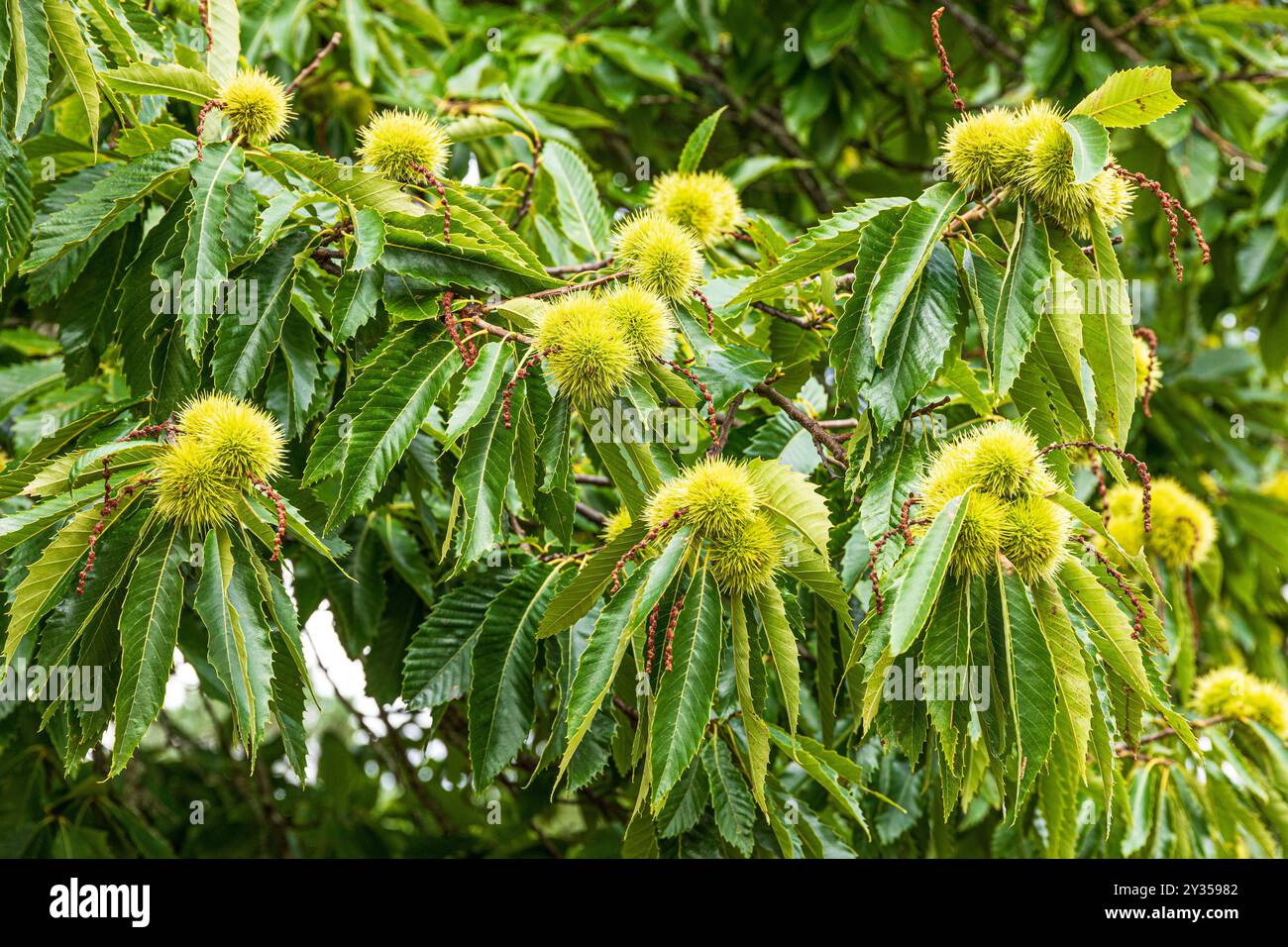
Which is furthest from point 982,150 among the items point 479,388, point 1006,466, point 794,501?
point 479,388

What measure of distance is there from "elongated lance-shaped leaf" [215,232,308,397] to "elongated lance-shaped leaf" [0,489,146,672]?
13.4 inches

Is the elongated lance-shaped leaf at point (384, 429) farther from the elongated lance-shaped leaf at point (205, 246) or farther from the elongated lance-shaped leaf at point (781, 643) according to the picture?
the elongated lance-shaped leaf at point (781, 643)

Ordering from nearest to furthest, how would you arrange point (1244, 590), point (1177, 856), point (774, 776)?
1. point (774, 776)
2. point (1177, 856)
3. point (1244, 590)

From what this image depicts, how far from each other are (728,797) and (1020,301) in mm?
1025

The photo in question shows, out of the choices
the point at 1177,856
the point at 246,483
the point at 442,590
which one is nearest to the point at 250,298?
the point at 246,483

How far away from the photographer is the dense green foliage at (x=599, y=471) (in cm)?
171

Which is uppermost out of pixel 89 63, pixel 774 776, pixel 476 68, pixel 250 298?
pixel 476 68

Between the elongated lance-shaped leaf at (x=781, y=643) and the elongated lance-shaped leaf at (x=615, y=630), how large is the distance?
150 mm

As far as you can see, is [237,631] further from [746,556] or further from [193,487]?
[746,556]

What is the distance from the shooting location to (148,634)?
1683 mm

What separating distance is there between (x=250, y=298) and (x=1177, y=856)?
2.30m

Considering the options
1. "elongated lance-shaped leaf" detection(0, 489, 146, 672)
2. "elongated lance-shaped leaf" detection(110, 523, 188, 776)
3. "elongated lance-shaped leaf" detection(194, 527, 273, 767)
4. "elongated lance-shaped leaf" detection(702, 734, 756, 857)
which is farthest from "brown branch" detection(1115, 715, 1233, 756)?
"elongated lance-shaped leaf" detection(0, 489, 146, 672)
